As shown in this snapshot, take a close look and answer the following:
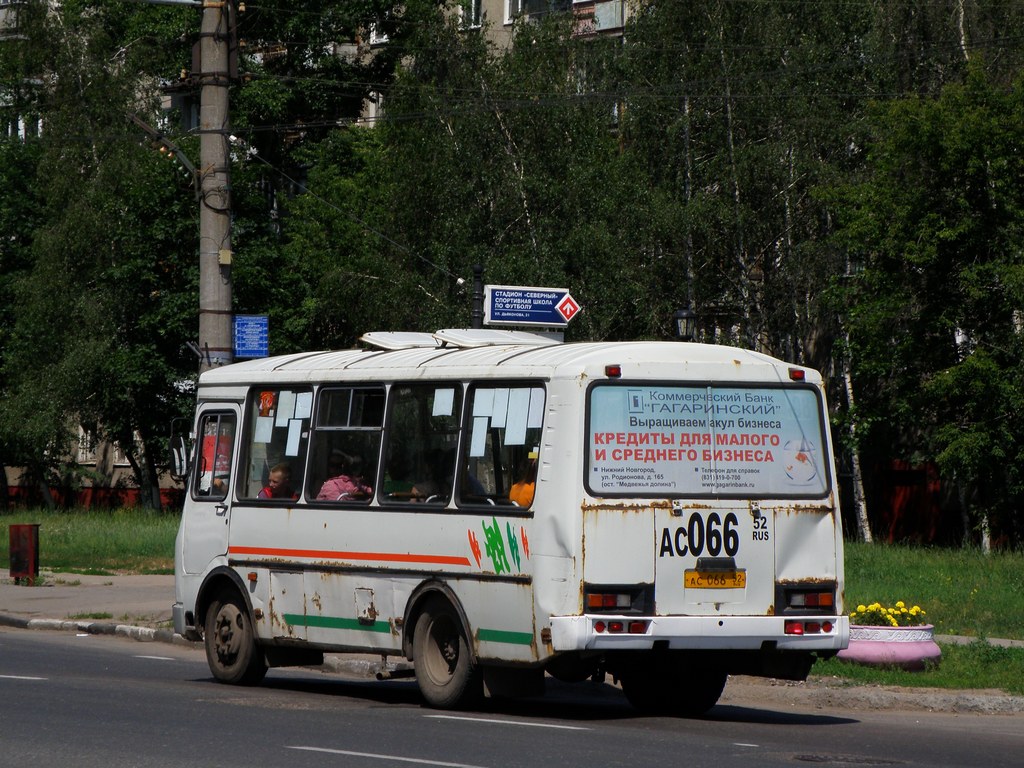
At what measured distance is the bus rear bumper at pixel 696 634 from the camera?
36.8ft

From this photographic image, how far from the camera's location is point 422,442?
12.8m

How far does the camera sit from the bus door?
48.3ft

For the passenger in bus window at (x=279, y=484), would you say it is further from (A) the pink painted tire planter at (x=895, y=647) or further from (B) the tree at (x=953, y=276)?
(B) the tree at (x=953, y=276)

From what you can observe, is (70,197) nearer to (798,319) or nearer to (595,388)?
(798,319)

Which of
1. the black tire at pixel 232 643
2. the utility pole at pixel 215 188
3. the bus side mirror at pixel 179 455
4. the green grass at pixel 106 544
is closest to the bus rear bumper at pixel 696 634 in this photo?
the black tire at pixel 232 643

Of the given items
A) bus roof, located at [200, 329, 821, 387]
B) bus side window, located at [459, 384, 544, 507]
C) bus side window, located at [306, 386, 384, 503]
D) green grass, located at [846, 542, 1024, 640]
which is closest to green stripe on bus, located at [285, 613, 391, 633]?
bus side window, located at [306, 386, 384, 503]

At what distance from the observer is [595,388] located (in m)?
11.7

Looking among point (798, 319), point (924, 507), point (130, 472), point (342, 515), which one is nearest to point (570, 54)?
point (798, 319)

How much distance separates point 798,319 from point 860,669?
23.8 meters

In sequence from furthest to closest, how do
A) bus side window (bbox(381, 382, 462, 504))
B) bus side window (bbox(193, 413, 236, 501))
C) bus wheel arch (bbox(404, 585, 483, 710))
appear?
bus side window (bbox(193, 413, 236, 501)), bus side window (bbox(381, 382, 462, 504)), bus wheel arch (bbox(404, 585, 483, 710))

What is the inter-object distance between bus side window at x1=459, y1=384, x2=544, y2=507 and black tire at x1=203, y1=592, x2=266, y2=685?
2.96 m

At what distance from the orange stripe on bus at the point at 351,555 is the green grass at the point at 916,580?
154 inches

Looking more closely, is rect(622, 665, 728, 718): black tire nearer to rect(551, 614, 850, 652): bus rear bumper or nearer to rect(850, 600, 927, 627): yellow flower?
rect(551, 614, 850, 652): bus rear bumper

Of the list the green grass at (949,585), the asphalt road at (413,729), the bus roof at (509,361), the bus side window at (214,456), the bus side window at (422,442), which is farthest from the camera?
the green grass at (949,585)
